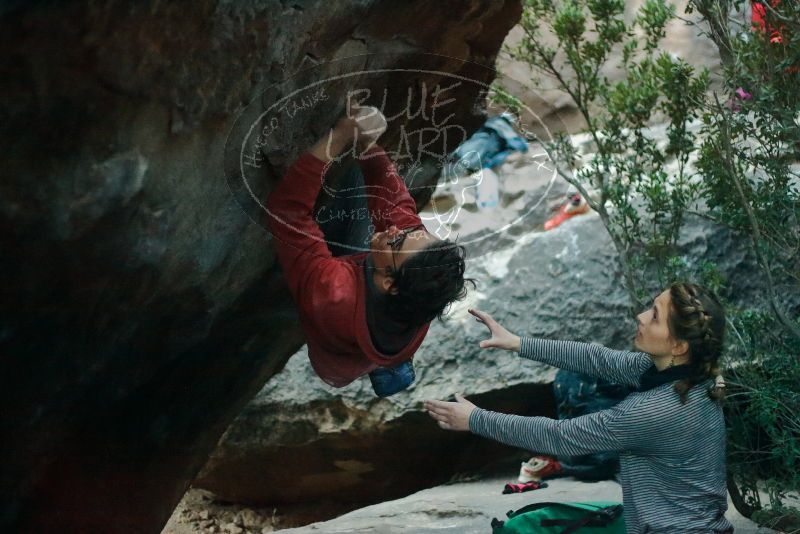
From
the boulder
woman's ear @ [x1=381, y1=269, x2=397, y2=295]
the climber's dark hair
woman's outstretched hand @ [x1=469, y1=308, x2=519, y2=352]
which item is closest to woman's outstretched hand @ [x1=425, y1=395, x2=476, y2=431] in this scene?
woman's outstretched hand @ [x1=469, y1=308, x2=519, y2=352]

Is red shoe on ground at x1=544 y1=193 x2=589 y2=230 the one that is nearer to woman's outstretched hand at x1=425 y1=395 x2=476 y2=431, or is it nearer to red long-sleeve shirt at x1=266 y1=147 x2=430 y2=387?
woman's outstretched hand at x1=425 y1=395 x2=476 y2=431

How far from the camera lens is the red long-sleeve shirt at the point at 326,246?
2664 millimetres

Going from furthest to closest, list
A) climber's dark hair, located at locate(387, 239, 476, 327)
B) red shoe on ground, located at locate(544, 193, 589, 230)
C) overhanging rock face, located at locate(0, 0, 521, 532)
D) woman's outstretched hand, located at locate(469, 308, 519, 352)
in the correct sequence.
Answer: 1. red shoe on ground, located at locate(544, 193, 589, 230)
2. woman's outstretched hand, located at locate(469, 308, 519, 352)
3. climber's dark hair, located at locate(387, 239, 476, 327)
4. overhanging rock face, located at locate(0, 0, 521, 532)

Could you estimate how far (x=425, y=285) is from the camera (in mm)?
2586

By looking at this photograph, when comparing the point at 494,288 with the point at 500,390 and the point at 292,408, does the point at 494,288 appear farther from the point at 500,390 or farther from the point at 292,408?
the point at 292,408

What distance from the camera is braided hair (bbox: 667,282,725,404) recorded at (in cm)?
304

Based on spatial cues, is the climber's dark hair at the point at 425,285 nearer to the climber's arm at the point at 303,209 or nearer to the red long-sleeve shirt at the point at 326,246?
the red long-sleeve shirt at the point at 326,246

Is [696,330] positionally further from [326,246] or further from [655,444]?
[326,246]

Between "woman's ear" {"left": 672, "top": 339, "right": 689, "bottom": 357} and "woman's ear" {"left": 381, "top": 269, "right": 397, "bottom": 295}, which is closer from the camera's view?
"woman's ear" {"left": 381, "top": 269, "right": 397, "bottom": 295}

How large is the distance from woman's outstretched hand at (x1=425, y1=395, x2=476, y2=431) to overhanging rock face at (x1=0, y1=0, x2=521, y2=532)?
2.32 feet

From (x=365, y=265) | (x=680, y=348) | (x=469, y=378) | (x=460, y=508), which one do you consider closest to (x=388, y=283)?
(x=365, y=265)

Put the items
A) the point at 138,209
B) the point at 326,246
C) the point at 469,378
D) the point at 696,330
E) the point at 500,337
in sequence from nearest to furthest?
1. the point at 138,209
2. the point at 326,246
3. the point at 696,330
4. the point at 500,337
5. the point at 469,378

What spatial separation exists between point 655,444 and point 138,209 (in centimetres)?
177

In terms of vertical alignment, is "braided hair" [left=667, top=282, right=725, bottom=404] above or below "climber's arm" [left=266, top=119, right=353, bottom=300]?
below
